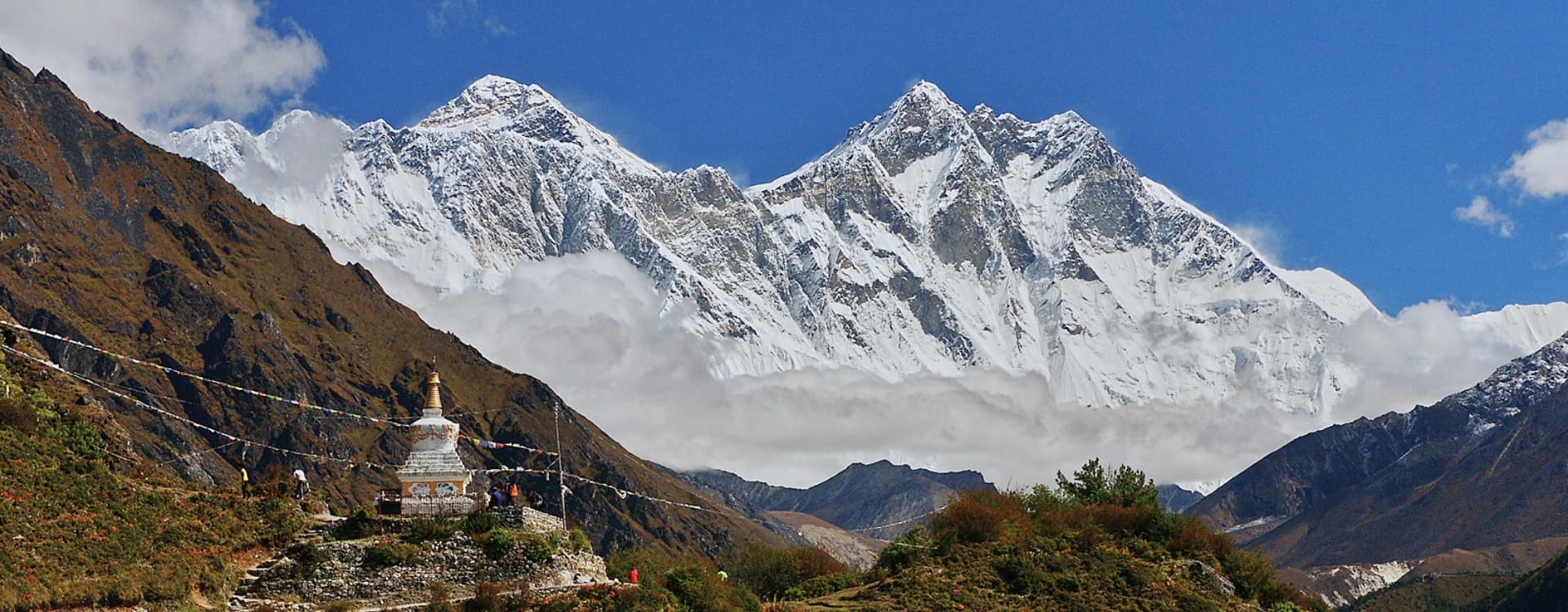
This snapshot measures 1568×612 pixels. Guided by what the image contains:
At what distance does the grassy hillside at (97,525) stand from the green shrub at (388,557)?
15.0 feet

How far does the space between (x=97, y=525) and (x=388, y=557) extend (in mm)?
10482

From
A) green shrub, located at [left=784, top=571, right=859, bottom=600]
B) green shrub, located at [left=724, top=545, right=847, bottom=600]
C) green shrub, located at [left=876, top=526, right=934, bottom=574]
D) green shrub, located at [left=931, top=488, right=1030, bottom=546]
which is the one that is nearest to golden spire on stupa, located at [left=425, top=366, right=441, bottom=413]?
green shrub, located at [left=784, top=571, right=859, bottom=600]

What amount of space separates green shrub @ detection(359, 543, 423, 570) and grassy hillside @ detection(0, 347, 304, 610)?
4571 mm

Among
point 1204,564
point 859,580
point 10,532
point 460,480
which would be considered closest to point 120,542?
point 10,532

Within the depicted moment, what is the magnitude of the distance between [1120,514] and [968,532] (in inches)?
360

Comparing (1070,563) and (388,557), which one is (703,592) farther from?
(1070,563)

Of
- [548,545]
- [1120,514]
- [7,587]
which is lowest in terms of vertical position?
[7,587]

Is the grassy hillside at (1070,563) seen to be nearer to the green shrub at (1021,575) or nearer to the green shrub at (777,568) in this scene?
the green shrub at (1021,575)

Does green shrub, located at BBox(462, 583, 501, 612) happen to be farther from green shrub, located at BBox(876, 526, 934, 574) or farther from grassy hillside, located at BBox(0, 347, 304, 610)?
green shrub, located at BBox(876, 526, 934, 574)

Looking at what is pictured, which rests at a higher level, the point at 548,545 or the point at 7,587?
the point at 548,545

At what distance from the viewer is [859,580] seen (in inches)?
3376

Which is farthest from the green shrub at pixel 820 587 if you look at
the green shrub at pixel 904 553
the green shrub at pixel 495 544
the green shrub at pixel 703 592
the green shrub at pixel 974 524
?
the green shrub at pixel 495 544

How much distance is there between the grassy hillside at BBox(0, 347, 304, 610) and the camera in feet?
190

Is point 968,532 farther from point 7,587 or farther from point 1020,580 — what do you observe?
point 7,587
